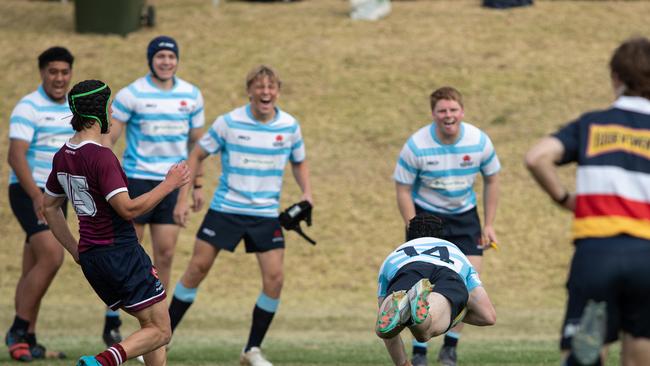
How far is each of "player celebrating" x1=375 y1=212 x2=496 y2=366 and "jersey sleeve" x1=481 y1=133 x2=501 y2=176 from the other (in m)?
1.32

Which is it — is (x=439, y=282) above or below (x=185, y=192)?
above

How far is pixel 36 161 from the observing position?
9.37 m

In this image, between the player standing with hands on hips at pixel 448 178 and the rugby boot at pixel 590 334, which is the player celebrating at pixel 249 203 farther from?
the rugby boot at pixel 590 334

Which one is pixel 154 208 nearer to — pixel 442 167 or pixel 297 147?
pixel 297 147

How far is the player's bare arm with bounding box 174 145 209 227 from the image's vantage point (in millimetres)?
9117

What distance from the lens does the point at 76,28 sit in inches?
851

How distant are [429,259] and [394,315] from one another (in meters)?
0.69

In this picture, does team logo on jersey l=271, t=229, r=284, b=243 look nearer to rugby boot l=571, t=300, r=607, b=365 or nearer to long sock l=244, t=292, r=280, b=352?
long sock l=244, t=292, r=280, b=352

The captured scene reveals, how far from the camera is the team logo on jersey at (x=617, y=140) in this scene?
5172 mm

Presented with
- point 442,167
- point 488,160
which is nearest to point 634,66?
point 442,167

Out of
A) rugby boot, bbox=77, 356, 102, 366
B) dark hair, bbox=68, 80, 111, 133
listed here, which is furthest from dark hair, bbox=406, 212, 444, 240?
rugby boot, bbox=77, 356, 102, 366

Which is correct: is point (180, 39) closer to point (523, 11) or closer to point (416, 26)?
point (416, 26)

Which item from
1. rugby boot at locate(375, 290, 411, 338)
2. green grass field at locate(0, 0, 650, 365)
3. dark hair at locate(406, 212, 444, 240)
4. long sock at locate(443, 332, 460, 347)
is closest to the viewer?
rugby boot at locate(375, 290, 411, 338)

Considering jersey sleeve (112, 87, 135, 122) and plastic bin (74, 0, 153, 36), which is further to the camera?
plastic bin (74, 0, 153, 36)
